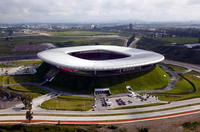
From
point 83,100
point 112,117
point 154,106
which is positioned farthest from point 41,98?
point 154,106

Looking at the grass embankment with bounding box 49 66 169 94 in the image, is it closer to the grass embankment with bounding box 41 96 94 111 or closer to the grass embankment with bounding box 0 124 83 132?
the grass embankment with bounding box 41 96 94 111

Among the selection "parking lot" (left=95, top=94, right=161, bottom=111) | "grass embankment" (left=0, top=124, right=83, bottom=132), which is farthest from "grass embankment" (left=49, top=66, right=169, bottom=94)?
"grass embankment" (left=0, top=124, right=83, bottom=132)

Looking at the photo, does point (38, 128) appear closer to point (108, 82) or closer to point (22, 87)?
point (22, 87)

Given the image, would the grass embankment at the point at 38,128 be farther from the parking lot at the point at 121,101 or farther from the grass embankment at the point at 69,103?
the parking lot at the point at 121,101

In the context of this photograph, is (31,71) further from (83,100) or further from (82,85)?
(83,100)

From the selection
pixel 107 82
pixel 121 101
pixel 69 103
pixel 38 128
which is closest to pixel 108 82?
pixel 107 82
